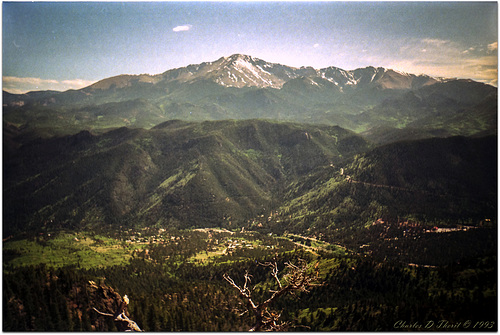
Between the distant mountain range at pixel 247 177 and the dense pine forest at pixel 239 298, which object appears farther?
the distant mountain range at pixel 247 177

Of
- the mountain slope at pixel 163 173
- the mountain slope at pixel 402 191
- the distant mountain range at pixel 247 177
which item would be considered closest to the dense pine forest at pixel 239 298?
the mountain slope at pixel 402 191

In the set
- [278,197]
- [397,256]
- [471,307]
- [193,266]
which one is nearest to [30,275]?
[471,307]

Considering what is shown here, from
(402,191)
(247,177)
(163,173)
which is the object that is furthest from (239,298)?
(163,173)

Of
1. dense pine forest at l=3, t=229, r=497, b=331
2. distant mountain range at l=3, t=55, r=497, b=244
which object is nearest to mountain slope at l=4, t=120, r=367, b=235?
distant mountain range at l=3, t=55, r=497, b=244

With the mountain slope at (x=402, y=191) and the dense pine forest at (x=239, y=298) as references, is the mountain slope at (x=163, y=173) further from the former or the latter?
the dense pine forest at (x=239, y=298)

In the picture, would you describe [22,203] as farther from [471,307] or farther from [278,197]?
[471,307]

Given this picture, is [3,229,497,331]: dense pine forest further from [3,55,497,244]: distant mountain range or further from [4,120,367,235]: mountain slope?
[4,120,367,235]: mountain slope

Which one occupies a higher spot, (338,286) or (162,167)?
(162,167)

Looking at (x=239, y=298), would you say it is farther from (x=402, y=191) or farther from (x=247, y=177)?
(x=247, y=177)

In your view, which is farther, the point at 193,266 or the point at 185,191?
the point at 185,191
